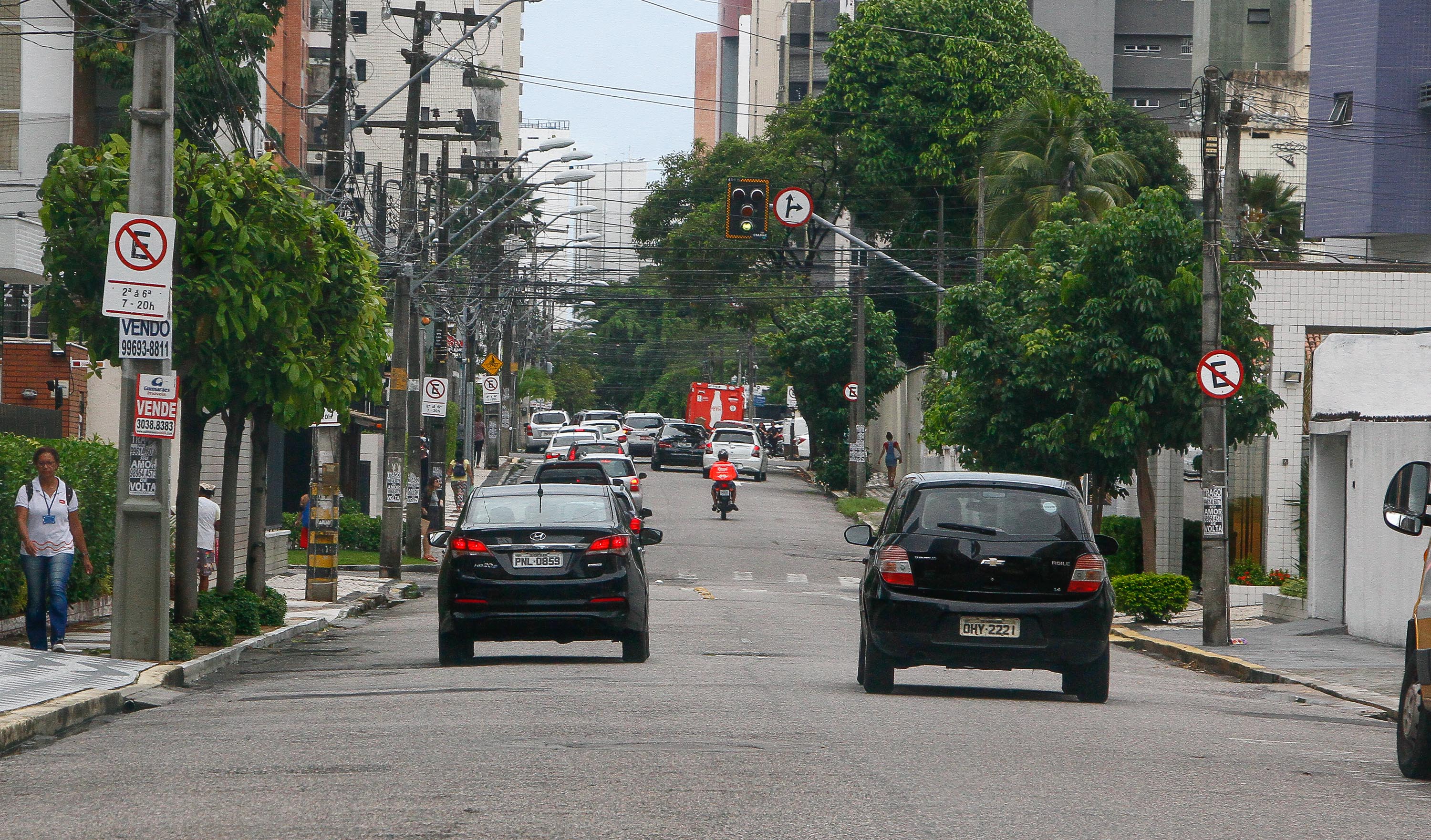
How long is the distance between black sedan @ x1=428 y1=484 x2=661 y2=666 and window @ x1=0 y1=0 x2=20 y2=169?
19.0 m

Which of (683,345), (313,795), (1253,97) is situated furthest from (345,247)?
(683,345)

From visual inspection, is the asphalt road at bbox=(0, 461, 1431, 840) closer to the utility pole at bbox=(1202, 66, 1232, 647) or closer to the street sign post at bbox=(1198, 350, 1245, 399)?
the utility pole at bbox=(1202, 66, 1232, 647)

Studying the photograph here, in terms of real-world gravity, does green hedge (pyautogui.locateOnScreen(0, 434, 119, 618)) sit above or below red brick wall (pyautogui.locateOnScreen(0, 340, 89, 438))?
below

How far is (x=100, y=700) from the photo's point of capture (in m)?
12.5

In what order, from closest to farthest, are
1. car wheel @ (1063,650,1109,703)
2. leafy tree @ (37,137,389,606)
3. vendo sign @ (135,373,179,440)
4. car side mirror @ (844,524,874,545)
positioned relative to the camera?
car wheel @ (1063,650,1109,703)
car side mirror @ (844,524,874,545)
vendo sign @ (135,373,179,440)
leafy tree @ (37,137,389,606)

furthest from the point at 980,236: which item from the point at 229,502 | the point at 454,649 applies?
the point at 454,649

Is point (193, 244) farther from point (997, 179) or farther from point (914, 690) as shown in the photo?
point (997, 179)

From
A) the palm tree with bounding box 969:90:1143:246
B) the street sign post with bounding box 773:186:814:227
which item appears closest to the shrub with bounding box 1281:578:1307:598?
the street sign post with bounding box 773:186:814:227

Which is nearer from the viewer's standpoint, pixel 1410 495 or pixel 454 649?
pixel 1410 495

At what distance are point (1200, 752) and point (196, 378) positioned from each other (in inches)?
433

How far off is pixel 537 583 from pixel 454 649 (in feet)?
3.47

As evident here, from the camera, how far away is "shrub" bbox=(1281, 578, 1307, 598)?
24833mm

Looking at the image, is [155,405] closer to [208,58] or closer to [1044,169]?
[208,58]

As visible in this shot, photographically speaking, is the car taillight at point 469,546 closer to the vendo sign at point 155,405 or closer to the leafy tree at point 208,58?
the vendo sign at point 155,405
